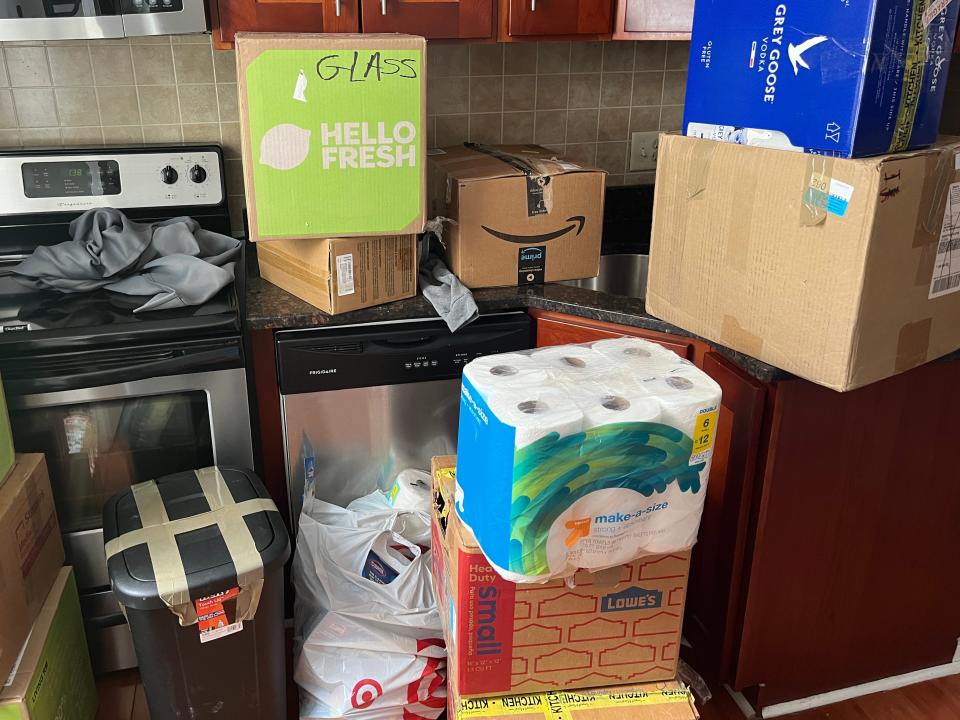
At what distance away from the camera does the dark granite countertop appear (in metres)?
1.79

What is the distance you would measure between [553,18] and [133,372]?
4.10ft

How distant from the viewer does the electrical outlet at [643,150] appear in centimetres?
250

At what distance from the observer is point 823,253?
126cm

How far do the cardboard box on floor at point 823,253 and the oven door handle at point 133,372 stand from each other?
972mm

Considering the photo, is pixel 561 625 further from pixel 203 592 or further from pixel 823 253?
pixel 823 253

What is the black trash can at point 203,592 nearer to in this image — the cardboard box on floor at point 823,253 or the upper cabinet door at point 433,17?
the cardboard box on floor at point 823,253

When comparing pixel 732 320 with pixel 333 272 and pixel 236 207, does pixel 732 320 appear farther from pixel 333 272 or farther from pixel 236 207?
pixel 236 207

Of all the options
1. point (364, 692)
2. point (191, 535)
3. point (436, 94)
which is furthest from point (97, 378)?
point (436, 94)

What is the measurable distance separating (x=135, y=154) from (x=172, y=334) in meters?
0.65

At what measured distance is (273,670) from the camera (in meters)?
1.63

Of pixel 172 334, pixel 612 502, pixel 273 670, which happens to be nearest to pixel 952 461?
A: pixel 612 502

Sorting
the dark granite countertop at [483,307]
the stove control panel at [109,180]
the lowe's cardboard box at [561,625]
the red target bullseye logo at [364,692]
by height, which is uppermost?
the stove control panel at [109,180]

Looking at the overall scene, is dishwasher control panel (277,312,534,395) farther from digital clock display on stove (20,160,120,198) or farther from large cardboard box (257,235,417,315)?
digital clock display on stove (20,160,120,198)

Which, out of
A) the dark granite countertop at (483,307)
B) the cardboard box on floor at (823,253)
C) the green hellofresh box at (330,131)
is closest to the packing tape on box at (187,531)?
the dark granite countertop at (483,307)
